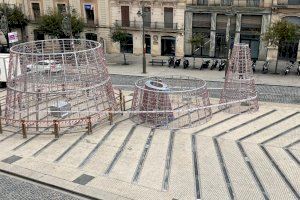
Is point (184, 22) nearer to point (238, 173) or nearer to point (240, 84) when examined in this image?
point (240, 84)

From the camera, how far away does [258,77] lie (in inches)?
1341

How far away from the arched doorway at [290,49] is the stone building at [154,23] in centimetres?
1077

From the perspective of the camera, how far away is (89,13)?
147ft

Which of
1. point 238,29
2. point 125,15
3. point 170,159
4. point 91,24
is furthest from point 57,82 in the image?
point 238,29

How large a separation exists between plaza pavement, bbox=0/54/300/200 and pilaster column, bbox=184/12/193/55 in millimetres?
19596

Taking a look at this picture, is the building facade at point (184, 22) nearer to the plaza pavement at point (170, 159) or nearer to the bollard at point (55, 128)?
the plaza pavement at point (170, 159)

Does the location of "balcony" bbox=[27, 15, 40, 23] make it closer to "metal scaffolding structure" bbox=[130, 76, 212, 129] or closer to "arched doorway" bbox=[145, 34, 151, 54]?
"arched doorway" bbox=[145, 34, 151, 54]

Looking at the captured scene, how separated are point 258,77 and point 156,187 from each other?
2119 centimetres

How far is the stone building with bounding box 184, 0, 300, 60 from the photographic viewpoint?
37781 millimetres

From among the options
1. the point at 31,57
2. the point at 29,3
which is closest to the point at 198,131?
the point at 31,57

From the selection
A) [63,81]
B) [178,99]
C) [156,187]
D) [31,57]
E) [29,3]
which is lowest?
[156,187]

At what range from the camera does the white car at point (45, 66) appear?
2230 centimetres

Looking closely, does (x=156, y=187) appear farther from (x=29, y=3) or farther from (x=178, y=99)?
(x=29, y=3)

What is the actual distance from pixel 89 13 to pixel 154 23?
841 cm
